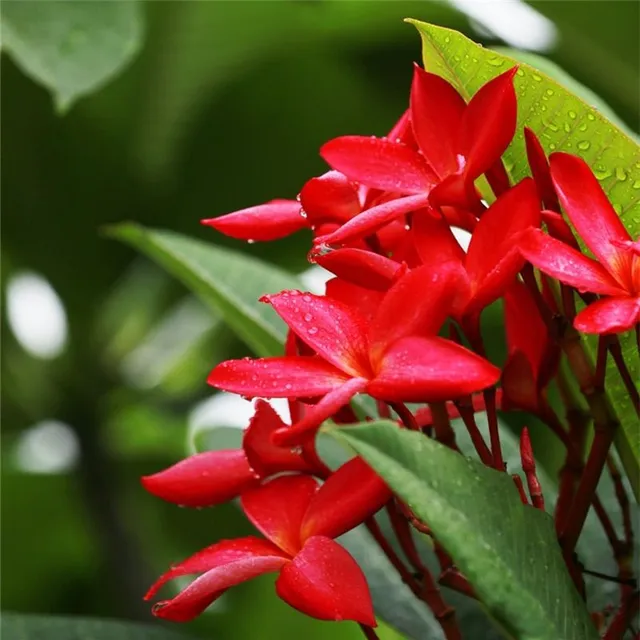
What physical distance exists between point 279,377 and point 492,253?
91mm

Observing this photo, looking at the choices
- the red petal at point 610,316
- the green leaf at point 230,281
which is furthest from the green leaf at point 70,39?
the red petal at point 610,316

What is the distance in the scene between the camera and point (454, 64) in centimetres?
44

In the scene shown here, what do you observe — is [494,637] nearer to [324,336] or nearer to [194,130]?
[324,336]

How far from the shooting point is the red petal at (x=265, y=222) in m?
0.47

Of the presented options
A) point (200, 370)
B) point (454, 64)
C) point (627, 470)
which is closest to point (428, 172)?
point (454, 64)

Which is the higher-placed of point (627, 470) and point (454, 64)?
point (454, 64)

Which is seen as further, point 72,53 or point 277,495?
point 72,53

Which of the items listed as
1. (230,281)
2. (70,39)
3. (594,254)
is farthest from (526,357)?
(70,39)

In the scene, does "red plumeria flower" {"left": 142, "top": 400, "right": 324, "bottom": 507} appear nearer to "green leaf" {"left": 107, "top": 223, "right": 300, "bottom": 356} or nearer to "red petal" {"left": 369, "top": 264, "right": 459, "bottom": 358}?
"red petal" {"left": 369, "top": 264, "right": 459, "bottom": 358}

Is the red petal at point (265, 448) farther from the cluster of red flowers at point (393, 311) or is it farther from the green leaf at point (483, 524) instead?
the green leaf at point (483, 524)

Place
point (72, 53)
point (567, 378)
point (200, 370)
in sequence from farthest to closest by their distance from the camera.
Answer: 1. point (200, 370)
2. point (72, 53)
3. point (567, 378)

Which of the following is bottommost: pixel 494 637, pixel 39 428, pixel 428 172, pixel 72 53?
pixel 39 428

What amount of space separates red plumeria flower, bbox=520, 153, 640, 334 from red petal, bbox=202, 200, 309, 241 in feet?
0.41

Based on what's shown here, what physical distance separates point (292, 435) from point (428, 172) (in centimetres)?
13
